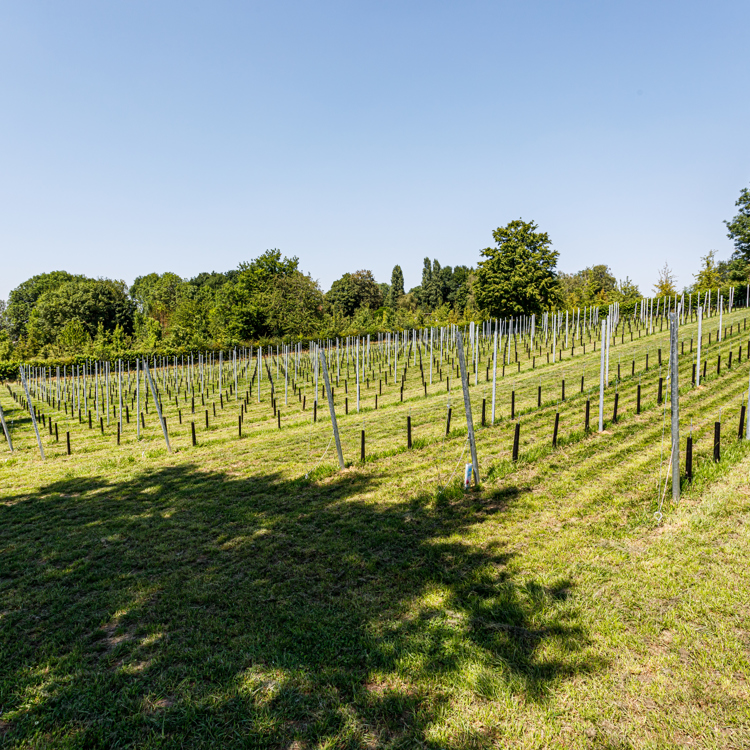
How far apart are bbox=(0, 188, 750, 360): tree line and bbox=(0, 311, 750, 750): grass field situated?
4033 cm

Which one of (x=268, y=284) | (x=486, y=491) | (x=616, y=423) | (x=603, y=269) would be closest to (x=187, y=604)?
(x=486, y=491)

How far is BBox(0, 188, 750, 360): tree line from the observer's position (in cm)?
4706

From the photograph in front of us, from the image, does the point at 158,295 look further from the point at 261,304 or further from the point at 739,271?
the point at 739,271

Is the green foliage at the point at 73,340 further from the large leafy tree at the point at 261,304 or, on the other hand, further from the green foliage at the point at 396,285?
the green foliage at the point at 396,285

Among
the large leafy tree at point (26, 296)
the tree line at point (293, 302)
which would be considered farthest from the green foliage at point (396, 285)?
the large leafy tree at point (26, 296)

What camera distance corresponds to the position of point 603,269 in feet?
252

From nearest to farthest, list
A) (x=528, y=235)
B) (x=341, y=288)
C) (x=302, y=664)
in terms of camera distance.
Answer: (x=302, y=664)
(x=528, y=235)
(x=341, y=288)

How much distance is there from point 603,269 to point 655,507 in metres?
81.5

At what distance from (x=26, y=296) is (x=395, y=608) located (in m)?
103

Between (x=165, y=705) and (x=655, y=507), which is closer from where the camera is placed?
(x=165, y=705)

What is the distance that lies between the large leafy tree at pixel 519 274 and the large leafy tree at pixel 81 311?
157 feet

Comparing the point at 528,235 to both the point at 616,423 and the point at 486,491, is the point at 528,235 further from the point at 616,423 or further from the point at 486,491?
the point at 486,491

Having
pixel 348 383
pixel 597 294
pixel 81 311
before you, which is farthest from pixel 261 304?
pixel 597 294

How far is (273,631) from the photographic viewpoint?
403 cm
